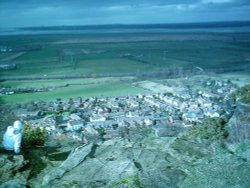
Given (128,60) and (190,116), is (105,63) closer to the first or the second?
(128,60)

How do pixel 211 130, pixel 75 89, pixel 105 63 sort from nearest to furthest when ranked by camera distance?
1. pixel 211 130
2. pixel 75 89
3. pixel 105 63

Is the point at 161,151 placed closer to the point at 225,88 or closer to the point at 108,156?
the point at 108,156

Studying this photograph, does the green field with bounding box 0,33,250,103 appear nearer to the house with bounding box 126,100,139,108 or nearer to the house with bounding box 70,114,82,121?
the house with bounding box 126,100,139,108

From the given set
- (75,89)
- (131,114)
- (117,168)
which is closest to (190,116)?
(131,114)

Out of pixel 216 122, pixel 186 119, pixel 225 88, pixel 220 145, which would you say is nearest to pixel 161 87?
pixel 225 88

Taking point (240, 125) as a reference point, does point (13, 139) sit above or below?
above
